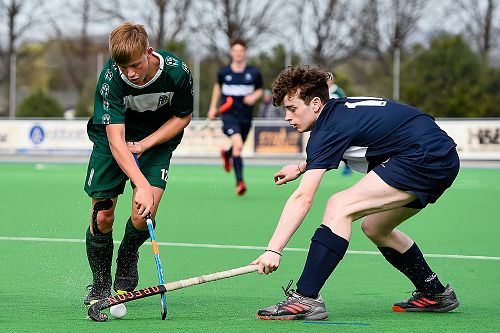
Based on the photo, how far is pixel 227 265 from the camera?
7.43m

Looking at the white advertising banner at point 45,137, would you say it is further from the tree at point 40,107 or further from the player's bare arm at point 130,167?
the player's bare arm at point 130,167

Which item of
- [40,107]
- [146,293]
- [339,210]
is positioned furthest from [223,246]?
[40,107]

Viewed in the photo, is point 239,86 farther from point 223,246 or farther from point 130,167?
point 130,167

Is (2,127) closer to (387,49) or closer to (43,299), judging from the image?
(43,299)

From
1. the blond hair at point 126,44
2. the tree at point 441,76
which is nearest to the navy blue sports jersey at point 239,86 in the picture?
the blond hair at point 126,44

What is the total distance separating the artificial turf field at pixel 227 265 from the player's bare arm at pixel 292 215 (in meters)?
0.30

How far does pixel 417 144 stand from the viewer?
16.8 feet

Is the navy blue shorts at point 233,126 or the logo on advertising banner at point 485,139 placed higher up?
the navy blue shorts at point 233,126

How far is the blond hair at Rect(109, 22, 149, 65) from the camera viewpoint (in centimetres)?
508

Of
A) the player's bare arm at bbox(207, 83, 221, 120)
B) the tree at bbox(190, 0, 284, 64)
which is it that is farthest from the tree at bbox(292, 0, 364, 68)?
the player's bare arm at bbox(207, 83, 221, 120)

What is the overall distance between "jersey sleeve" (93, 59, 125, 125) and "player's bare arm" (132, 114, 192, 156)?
11.6 inches

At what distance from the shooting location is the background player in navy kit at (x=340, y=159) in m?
4.95

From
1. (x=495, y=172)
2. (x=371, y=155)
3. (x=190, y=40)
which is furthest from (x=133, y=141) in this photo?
(x=190, y=40)

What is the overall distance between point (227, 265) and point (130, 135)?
1732 mm
